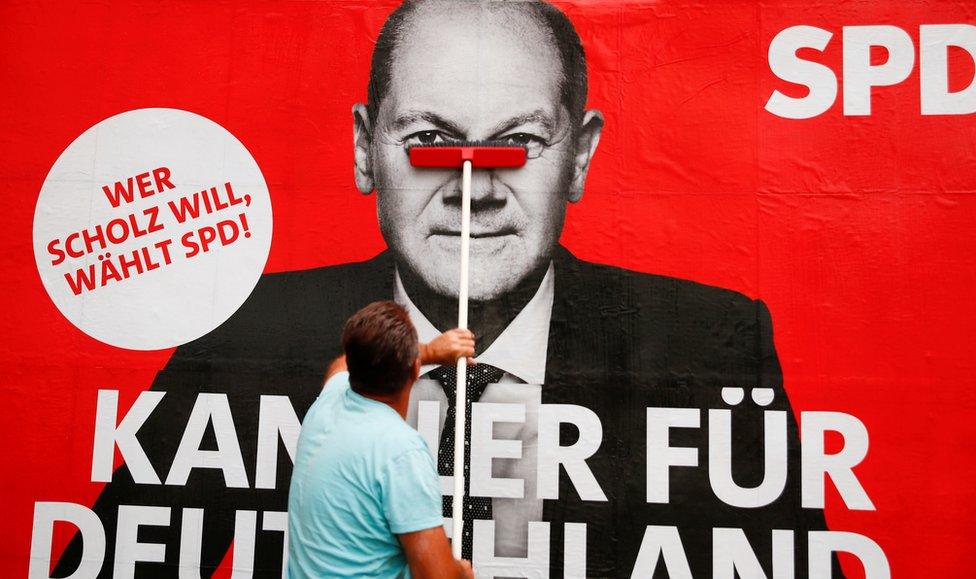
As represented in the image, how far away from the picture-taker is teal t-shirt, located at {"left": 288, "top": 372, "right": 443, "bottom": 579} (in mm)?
1586

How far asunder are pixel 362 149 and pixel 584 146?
892 millimetres

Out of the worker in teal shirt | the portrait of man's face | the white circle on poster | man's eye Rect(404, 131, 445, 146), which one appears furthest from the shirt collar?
the worker in teal shirt

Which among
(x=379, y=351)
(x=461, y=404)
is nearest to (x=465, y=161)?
(x=461, y=404)

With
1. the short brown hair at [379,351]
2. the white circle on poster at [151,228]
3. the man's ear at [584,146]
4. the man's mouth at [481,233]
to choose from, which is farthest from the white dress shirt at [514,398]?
the short brown hair at [379,351]

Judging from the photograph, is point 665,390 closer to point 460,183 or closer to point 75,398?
point 460,183

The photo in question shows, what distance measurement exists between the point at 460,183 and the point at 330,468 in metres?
1.49

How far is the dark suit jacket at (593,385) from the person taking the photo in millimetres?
2670

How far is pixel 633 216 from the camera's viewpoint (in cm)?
280

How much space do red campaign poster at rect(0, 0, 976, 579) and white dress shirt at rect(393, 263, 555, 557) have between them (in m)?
0.01

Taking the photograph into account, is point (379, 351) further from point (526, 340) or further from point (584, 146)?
point (584, 146)

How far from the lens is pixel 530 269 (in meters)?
2.84

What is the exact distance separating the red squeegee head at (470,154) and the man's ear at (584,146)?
221mm

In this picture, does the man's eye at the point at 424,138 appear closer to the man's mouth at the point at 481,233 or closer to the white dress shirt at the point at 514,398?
the man's mouth at the point at 481,233

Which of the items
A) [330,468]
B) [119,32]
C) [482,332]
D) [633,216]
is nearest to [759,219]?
[633,216]
